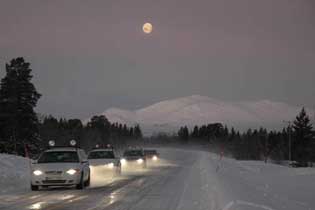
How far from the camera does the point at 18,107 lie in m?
65.6

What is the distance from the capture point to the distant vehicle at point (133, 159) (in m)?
42.2

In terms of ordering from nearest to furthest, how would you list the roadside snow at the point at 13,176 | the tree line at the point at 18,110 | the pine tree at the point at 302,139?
the roadside snow at the point at 13,176 < the tree line at the point at 18,110 < the pine tree at the point at 302,139

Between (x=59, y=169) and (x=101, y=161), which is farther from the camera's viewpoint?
(x=101, y=161)

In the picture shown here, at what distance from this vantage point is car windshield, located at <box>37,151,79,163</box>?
72.5 ft

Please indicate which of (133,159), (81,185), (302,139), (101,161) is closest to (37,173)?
(81,185)

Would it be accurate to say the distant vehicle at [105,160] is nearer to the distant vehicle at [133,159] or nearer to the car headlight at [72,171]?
the car headlight at [72,171]

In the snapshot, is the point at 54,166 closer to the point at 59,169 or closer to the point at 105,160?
the point at 59,169

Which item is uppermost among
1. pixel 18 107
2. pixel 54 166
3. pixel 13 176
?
pixel 18 107

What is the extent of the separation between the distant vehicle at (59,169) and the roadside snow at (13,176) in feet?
2.78

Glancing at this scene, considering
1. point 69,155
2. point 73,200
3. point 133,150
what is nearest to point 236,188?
point 73,200

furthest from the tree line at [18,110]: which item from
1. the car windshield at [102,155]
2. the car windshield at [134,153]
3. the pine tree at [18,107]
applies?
the car windshield at [102,155]

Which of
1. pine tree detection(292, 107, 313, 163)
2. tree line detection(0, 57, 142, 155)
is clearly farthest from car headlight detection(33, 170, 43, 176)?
pine tree detection(292, 107, 313, 163)

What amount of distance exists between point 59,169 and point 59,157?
4.74 ft

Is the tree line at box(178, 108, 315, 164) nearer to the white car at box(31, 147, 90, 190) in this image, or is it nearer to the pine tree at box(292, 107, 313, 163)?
the pine tree at box(292, 107, 313, 163)
